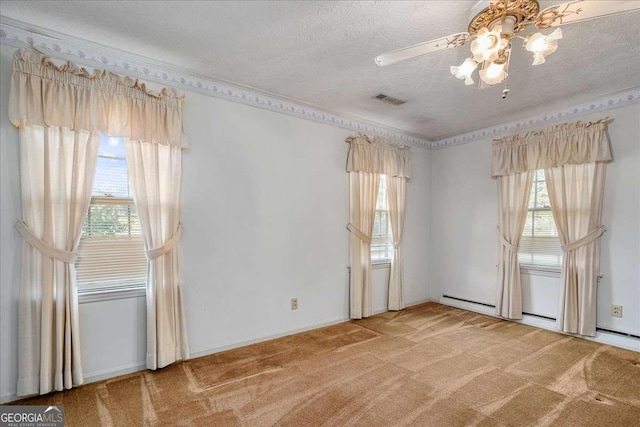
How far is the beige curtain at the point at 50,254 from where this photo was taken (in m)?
2.25

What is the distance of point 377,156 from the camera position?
4.30 metres

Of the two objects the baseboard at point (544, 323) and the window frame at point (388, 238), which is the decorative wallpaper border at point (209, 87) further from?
the baseboard at point (544, 323)

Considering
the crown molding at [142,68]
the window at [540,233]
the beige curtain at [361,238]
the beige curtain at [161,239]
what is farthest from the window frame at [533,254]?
the beige curtain at [161,239]

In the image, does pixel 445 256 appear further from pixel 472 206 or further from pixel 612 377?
pixel 612 377

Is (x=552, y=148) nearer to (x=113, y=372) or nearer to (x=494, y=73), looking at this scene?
(x=494, y=73)

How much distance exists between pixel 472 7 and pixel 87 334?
12.3ft

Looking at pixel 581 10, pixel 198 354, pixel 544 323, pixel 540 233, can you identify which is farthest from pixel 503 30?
pixel 544 323

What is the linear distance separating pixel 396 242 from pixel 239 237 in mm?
2407

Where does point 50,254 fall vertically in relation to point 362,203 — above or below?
below

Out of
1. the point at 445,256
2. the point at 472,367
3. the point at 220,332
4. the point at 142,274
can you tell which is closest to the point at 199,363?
the point at 220,332

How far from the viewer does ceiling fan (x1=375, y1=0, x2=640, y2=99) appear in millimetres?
1567

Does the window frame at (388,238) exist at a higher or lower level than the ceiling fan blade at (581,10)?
lower

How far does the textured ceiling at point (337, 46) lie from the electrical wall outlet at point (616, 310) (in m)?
2.32

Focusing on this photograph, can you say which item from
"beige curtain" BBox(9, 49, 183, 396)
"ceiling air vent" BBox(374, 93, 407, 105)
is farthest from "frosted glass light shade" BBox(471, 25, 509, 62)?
"beige curtain" BBox(9, 49, 183, 396)
